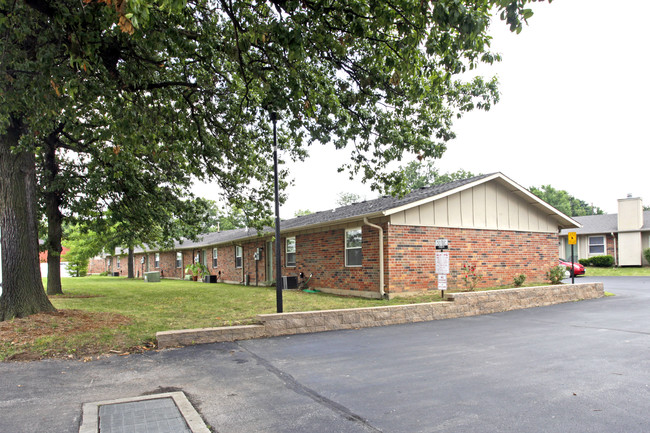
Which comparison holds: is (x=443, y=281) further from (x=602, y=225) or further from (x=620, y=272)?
(x=602, y=225)

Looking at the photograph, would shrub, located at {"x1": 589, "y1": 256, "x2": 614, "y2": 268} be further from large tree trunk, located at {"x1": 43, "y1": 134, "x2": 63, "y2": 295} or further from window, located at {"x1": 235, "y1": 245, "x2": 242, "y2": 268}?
large tree trunk, located at {"x1": 43, "y1": 134, "x2": 63, "y2": 295}

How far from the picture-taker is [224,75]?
9.85 m

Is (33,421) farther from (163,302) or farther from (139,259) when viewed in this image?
(139,259)

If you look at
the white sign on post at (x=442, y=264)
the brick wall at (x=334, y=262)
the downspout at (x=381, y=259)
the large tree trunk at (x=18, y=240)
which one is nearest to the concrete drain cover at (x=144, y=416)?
the large tree trunk at (x=18, y=240)

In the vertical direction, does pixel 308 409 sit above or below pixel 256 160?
below

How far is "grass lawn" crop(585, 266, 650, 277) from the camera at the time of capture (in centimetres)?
2441

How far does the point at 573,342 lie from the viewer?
24.1 feet

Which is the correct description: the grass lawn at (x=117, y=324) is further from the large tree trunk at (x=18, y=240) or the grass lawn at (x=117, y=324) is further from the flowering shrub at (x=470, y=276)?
the flowering shrub at (x=470, y=276)

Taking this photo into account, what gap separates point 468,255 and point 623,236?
21210 millimetres

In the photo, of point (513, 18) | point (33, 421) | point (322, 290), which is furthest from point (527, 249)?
point (33, 421)

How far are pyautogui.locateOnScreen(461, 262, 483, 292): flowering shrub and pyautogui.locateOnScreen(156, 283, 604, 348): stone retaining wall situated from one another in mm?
1964

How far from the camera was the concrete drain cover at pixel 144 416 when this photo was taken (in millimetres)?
3676

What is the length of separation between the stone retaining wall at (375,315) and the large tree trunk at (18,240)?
3692 mm

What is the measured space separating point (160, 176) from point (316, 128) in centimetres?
719
